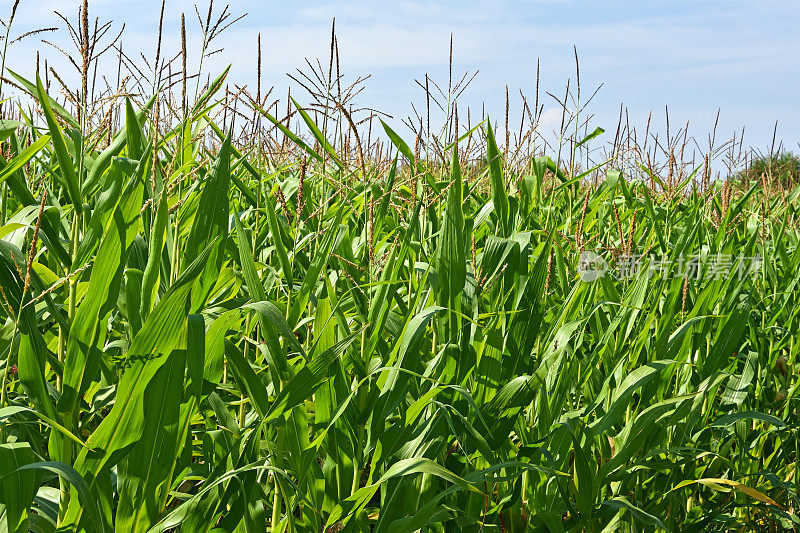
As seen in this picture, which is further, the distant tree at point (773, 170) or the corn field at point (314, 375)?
the distant tree at point (773, 170)

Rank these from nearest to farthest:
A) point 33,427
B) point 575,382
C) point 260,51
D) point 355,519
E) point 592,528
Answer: point 33,427
point 355,519
point 592,528
point 575,382
point 260,51

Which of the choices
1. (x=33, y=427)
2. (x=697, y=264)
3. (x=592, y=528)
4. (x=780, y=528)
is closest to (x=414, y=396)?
(x=592, y=528)

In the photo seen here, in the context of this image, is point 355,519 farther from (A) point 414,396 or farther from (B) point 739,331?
(B) point 739,331

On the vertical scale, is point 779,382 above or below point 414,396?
below

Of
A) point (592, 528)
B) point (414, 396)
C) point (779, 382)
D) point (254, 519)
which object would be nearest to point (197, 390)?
point (254, 519)

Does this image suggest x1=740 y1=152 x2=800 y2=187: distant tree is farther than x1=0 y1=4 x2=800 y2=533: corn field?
Yes

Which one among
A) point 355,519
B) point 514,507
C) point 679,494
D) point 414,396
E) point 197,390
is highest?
point 197,390

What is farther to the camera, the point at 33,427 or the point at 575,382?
the point at 575,382

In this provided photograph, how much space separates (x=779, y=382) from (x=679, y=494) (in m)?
0.71

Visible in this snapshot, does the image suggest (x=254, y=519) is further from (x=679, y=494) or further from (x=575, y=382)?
(x=679, y=494)

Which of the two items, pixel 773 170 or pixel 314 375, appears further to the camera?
pixel 773 170

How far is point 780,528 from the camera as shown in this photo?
1805 millimetres

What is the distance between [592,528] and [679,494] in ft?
1.32

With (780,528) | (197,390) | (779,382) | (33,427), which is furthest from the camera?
(779,382)
